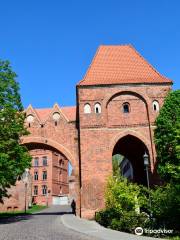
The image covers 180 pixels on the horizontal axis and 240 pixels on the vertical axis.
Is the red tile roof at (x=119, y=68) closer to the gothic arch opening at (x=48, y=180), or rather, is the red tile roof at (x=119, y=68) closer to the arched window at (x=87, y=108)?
the arched window at (x=87, y=108)

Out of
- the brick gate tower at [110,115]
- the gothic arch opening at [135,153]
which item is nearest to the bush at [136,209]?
the brick gate tower at [110,115]

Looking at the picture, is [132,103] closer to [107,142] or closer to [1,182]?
[107,142]

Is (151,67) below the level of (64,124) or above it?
above

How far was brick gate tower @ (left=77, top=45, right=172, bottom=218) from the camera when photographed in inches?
877

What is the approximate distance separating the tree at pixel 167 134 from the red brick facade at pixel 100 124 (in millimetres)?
1714

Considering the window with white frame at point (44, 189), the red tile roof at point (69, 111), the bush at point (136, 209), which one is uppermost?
the red tile roof at point (69, 111)

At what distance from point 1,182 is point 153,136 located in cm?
1128

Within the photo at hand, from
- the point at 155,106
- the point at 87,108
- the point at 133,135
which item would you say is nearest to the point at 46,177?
the point at 87,108

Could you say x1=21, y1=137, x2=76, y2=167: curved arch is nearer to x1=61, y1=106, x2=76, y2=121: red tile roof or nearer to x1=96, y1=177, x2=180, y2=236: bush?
x1=96, y1=177, x2=180, y2=236: bush

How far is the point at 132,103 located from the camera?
963 inches

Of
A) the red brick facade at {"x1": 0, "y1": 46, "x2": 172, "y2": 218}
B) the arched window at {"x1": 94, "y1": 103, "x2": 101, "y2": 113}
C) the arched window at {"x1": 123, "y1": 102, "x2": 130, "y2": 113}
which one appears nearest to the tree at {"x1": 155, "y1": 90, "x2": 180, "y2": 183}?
the red brick facade at {"x1": 0, "y1": 46, "x2": 172, "y2": 218}

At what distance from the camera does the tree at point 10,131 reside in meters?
18.4

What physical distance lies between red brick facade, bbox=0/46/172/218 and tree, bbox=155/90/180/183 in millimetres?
1714

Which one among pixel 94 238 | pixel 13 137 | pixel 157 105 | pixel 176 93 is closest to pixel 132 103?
pixel 157 105
